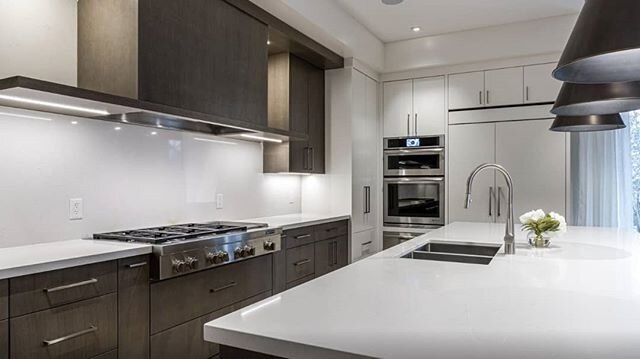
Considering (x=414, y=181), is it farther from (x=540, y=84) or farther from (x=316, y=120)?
(x=540, y=84)

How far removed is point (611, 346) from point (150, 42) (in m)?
2.34

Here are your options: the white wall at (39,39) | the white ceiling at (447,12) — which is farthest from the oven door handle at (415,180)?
the white wall at (39,39)

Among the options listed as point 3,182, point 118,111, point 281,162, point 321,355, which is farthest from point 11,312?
point 281,162

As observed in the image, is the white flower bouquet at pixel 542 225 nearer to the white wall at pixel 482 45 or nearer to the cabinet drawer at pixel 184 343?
the cabinet drawer at pixel 184 343

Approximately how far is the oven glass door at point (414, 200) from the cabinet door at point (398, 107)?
56 centimetres

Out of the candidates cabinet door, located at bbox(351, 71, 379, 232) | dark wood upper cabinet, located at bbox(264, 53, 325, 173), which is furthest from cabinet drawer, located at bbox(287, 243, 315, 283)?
cabinet door, located at bbox(351, 71, 379, 232)

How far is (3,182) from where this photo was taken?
2.03m

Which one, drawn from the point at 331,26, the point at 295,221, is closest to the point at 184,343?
the point at 295,221

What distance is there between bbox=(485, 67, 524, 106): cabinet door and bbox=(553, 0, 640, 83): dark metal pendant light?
3298mm

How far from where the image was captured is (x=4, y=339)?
1.55m

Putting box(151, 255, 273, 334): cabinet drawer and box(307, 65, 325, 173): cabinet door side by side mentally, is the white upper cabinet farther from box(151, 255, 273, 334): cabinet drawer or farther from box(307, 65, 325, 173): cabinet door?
A: box(151, 255, 273, 334): cabinet drawer

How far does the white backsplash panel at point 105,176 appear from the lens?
2.10 metres

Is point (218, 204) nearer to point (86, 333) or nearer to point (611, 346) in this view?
point (86, 333)

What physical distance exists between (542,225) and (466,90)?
110 inches
